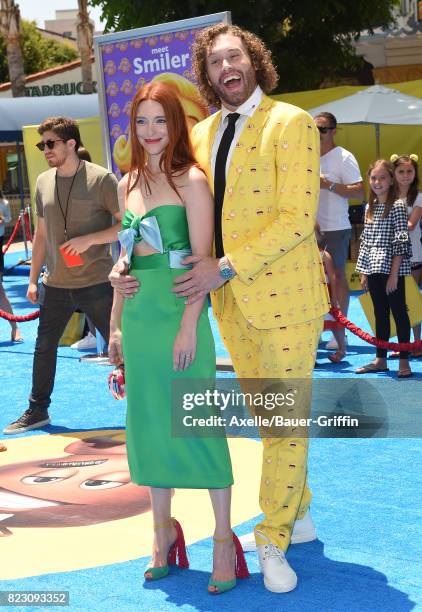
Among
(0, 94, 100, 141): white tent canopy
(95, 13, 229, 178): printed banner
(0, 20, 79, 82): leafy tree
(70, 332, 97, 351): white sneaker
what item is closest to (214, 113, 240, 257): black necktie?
(95, 13, 229, 178): printed banner

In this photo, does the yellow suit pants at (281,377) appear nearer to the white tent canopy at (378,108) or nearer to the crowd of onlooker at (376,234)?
the crowd of onlooker at (376,234)

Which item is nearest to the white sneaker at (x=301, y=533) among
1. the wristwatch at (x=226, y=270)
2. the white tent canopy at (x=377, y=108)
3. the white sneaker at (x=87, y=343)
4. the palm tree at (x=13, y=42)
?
the wristwatch at (x=226, y=270)

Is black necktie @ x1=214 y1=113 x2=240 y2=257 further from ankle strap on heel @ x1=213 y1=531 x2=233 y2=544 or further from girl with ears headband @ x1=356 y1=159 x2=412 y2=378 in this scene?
girl with ears headband @ x1=356 y1=159 x2=412 y2=378

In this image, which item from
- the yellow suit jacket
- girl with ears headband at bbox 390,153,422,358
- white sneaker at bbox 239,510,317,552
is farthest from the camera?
girl with ears headband at bbox 390,153,422,358

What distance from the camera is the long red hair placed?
3.91 meters

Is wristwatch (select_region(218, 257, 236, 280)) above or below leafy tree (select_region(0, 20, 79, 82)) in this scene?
below

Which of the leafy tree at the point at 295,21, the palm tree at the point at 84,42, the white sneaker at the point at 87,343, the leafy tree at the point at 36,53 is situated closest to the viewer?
the white sneaker at the point at 87,343

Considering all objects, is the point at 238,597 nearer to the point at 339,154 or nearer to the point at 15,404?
the point at 15,404

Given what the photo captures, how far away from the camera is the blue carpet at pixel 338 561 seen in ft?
12.6

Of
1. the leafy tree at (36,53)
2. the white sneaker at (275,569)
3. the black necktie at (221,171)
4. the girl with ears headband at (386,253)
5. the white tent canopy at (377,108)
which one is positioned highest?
the leafy tree at (36,53)

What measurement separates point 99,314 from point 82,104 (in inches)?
630

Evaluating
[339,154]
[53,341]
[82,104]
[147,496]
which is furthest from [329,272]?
[82,104]

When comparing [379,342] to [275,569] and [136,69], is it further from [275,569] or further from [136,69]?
[275,569]

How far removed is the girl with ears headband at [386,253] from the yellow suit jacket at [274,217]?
4101 mm
